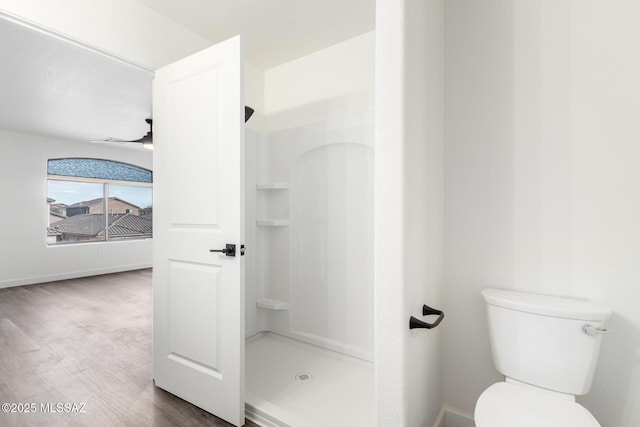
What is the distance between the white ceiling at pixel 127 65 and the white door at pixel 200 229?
50cm

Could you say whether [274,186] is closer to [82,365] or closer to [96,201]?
[82,365]

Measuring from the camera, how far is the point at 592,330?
3.87 ft

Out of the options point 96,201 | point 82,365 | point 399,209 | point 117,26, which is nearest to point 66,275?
Result: point 96,201

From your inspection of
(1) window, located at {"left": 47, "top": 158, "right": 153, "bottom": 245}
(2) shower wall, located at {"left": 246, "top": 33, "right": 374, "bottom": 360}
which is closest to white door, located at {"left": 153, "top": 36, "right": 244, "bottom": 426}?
(2) shower wall, located at {"left": 246, "top": 33, "right": 374, "bottom": 360}

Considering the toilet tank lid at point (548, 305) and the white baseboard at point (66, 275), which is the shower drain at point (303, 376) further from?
the white baseboard at point (66, 275)

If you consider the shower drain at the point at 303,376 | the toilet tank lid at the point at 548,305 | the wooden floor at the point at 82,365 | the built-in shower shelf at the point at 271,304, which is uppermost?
the toilet tank lid at the point at 548,305

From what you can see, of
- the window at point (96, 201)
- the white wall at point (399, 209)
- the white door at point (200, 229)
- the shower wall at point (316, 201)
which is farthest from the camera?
the window at point (96, 201)

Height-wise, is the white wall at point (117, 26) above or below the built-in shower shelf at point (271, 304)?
above

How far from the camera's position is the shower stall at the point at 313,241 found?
2.20 meters

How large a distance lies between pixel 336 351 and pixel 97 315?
3.04 m

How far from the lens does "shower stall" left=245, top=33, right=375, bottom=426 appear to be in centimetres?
220

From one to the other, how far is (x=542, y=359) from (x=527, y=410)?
26 centimetres

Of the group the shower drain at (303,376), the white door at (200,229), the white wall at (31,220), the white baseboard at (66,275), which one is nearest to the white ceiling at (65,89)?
the white wall at (31,220)

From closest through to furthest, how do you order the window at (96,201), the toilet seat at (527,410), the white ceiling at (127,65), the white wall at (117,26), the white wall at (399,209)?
the toilet seat at (527,410) → the white wall at (399,209) → the white wall at (117,26) → the white ceiling at (127,65) → the window at (96,201)
